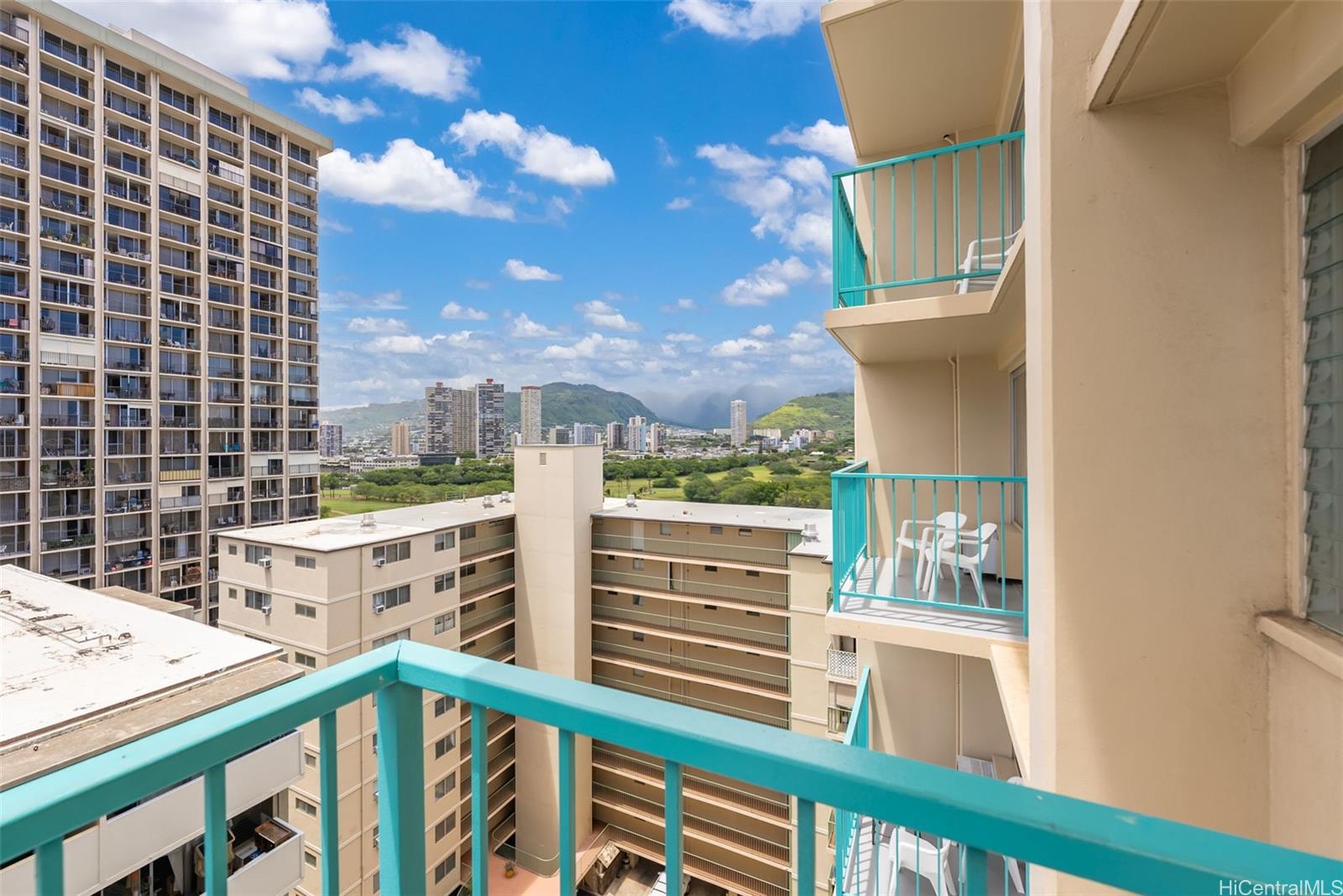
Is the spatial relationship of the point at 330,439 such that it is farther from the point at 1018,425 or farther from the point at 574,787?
the point at 574,787

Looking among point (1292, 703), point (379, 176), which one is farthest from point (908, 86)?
point (379, 176)

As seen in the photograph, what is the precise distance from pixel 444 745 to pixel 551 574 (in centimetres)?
328

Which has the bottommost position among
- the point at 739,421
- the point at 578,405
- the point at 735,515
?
the point at 735,515

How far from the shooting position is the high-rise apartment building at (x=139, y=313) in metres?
→ 11.1

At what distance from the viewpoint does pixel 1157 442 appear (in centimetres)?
142

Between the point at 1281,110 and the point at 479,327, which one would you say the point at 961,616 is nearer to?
the point at 1281,110

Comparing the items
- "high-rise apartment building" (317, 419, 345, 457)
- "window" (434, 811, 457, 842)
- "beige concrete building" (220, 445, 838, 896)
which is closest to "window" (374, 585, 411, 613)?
"beige concrete building" (220, 445, 838, 896)

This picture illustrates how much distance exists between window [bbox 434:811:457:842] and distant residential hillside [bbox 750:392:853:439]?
8.38 m

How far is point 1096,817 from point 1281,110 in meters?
1.68

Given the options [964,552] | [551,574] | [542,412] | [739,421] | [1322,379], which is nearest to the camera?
[1322,379]

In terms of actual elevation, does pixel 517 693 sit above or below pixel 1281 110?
below

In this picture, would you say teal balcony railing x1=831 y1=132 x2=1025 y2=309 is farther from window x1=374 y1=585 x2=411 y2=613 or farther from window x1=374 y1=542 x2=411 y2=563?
window x1=374 y1=585 x2=411 y2=613

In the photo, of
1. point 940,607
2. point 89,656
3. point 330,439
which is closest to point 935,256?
point 940,607

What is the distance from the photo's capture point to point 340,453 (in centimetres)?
1678
